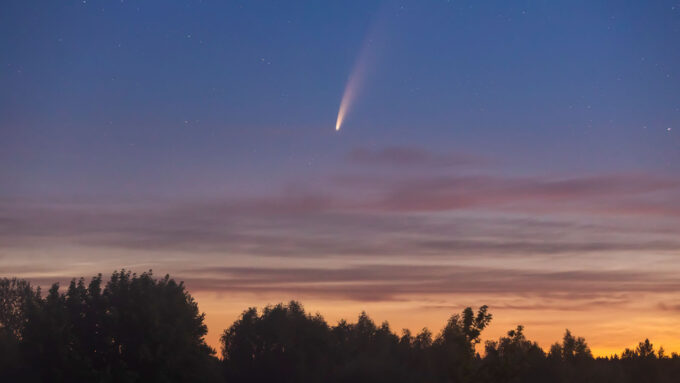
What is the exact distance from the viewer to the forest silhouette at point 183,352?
74.6 m

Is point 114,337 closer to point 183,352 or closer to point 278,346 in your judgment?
point 183,352

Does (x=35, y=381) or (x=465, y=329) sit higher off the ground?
(x=465, y=329)

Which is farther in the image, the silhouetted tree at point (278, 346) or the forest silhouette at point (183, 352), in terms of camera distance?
the silhouetted tree at point (278, 346)

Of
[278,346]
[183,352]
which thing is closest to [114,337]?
[183,352]

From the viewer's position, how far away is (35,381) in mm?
75312

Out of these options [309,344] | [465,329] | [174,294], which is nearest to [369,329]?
[309,344]

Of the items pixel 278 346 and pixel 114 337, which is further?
pixel 278 346

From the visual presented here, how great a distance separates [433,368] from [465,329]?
47.7 metres

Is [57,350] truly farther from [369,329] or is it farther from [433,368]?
[369,329]

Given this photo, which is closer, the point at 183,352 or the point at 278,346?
the point at 183,352

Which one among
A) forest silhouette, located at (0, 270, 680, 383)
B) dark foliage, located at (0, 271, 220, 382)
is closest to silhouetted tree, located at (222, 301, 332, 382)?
forest silhouette, located at (0, 270, 680, 383)

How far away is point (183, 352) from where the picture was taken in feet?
249

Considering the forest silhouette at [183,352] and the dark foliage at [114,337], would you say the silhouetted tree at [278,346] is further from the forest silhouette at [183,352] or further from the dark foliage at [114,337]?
the dark foliage at [114,337]

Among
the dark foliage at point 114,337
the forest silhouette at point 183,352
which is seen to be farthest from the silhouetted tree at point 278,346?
the dark foliage at point 114,337
